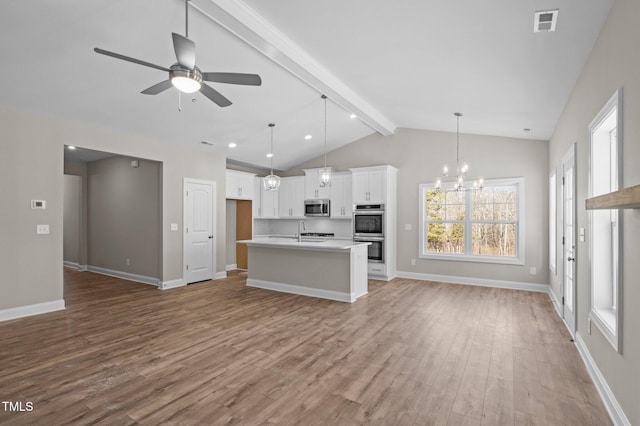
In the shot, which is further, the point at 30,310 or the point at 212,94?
the point at 30,310

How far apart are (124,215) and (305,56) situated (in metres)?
5.52

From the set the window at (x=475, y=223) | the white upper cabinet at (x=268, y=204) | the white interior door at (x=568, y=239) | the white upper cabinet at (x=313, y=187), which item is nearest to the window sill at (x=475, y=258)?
the window at (x=475, y=223)

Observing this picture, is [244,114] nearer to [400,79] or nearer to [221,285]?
[400,79]

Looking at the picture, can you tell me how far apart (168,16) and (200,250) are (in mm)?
4706

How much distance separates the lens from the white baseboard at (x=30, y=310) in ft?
13.8

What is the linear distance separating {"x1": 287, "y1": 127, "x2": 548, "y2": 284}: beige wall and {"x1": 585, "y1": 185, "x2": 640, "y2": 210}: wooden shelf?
4.49 m

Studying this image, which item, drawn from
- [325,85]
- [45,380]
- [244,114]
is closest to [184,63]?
[325,85]

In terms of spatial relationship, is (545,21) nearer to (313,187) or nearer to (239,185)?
(313,187)

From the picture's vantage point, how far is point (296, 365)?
2980 millimetres

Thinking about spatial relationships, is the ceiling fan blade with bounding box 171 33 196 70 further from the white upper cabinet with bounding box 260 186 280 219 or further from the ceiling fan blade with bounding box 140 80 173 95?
the white upper cabinet with bounding box 260 186 280 219

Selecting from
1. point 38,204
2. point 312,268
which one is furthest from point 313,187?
point 38,204

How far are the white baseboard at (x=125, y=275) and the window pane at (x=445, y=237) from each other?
569 centimetres

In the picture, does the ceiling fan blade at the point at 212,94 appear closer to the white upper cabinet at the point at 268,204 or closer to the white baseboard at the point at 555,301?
the white baseboard at the point at 555,301

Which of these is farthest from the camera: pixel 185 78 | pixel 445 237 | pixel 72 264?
pixel 72 264
